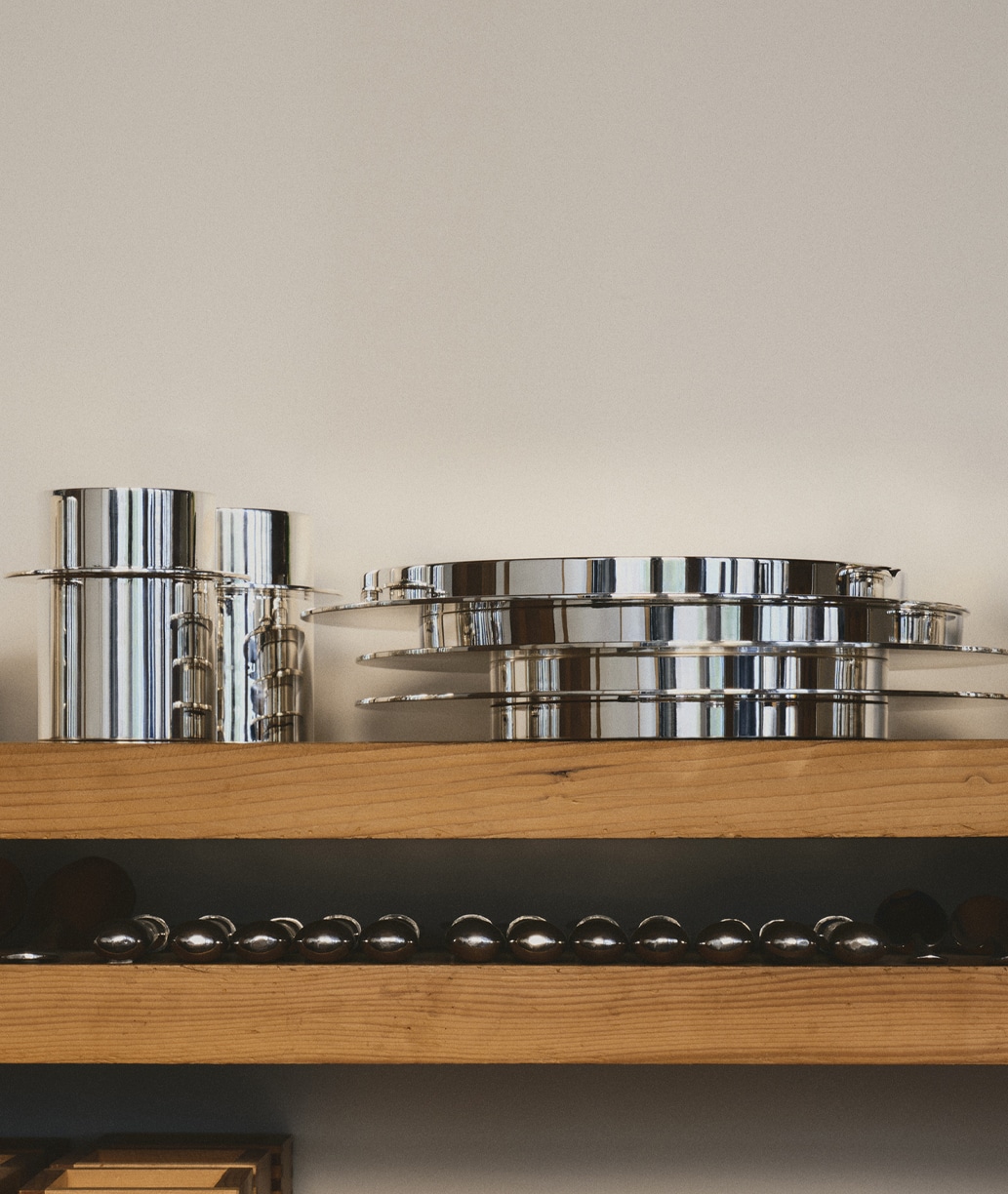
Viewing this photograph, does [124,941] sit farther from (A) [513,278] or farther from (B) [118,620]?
(A) [513,278]

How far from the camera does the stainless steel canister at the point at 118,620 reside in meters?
0.77

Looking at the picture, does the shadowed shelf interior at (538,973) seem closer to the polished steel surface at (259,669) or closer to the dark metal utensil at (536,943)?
the dark metal utensil at (536,943)

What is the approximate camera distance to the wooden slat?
695mm

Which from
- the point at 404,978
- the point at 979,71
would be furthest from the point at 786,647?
the point at 979,71

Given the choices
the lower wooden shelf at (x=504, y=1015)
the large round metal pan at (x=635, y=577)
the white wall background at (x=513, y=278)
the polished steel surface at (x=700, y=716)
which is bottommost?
the lower wooden shelf at (x=504, y=1015)

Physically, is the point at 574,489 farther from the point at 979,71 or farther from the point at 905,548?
the point at 979,71

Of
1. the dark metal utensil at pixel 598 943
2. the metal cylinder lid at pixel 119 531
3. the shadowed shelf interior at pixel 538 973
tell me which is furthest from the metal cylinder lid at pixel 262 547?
the dark metal utensil at pixel 598 943

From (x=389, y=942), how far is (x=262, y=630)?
258mm

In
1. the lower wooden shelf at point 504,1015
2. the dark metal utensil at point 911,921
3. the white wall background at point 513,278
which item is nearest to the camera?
the lower wooden shelf at point 504,1015

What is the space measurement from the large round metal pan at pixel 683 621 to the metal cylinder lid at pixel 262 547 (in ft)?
0.54

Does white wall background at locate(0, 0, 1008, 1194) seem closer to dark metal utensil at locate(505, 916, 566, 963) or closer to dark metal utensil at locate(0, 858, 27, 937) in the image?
dark metal utensil at locate(0, 858, 27, 937)

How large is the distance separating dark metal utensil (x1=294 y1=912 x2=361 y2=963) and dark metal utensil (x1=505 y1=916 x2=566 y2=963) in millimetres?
91

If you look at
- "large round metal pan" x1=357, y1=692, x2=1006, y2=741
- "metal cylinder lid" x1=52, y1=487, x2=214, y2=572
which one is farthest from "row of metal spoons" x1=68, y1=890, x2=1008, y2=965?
"metal cylinder lid" x1=52, y1=487, x2=214, y2=572

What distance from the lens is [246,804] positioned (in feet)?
2.33
